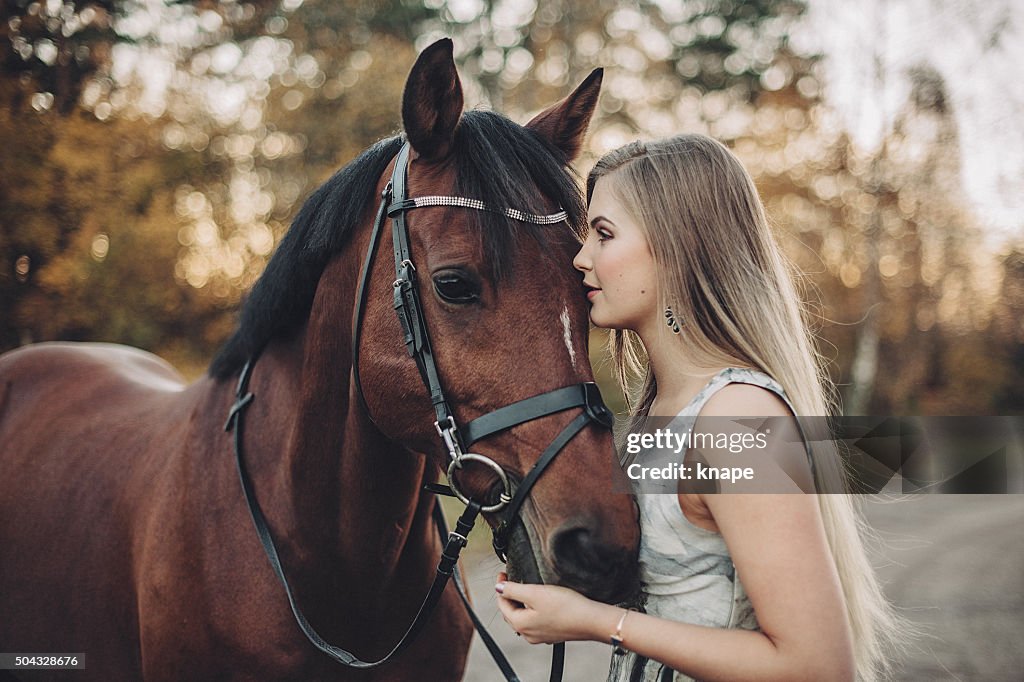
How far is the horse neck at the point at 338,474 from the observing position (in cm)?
202

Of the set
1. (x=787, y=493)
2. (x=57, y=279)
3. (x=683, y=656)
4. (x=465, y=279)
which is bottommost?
(x=683, y=656)

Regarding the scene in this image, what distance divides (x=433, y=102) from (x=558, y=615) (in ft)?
4.07

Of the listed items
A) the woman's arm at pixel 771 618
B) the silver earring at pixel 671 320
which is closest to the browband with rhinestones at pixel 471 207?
the silver earring at pixel 671 320

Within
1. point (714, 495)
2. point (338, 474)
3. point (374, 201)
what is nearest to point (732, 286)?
point (714, 495)

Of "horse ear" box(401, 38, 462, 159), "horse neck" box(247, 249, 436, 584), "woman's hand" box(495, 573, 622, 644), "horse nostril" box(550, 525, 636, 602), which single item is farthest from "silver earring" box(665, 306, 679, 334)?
"horse neck" box(247, 249, 436, 584)

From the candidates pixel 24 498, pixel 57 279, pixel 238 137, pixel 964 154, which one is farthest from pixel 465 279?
pixel 964 154

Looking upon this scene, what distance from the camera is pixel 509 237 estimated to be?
1702mm

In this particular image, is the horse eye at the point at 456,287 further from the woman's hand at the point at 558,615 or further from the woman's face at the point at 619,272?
the woman's hand at the point at 558,615

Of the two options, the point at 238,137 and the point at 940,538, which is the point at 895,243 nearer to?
the point at 940,538

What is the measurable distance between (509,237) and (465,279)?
5.7 inches

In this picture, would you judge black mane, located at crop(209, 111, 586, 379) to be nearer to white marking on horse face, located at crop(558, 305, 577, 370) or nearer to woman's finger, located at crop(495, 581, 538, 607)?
white marking on horse face, located at crop(558, 305, 577, 370)

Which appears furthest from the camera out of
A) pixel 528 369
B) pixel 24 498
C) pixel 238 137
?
pixel 238 137

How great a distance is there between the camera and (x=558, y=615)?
1.43 meters

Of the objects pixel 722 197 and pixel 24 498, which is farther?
pixel 24 498
